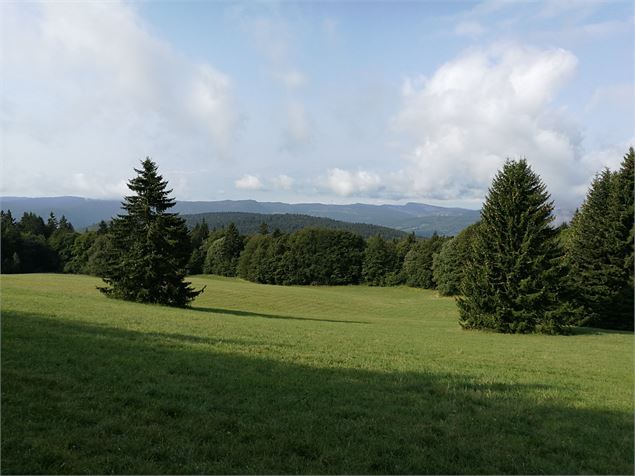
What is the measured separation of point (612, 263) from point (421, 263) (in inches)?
2157

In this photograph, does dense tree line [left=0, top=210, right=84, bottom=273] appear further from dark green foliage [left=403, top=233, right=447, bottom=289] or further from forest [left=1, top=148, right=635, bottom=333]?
dark green foliage [left=403, top=233, right=447, bottom=289]

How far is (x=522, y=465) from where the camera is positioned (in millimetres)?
6703

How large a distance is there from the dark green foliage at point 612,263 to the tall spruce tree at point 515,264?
9623mm

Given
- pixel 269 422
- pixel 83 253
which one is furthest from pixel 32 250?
pixel 269 422

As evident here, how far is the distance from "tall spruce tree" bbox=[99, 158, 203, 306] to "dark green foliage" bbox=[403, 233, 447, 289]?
67.1 m

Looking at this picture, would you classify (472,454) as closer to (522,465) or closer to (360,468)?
(522,465)

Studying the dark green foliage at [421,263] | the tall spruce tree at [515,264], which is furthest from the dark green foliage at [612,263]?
the dark green foliage at [421,263]

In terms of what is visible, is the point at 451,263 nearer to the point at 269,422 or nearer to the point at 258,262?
the point at 258,262

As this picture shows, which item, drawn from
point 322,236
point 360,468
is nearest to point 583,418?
point 360,468

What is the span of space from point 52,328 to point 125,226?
75.7 ft

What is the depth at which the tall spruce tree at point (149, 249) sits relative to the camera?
113 ft

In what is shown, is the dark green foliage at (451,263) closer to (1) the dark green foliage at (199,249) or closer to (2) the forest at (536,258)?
(2) the forest at (536,258)

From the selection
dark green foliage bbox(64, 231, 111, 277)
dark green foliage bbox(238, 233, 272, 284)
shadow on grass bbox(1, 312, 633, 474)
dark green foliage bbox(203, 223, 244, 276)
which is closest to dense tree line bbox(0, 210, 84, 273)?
dark green foliage bbox(64, 231, 111, 277)

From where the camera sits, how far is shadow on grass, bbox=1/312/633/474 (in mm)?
6238
